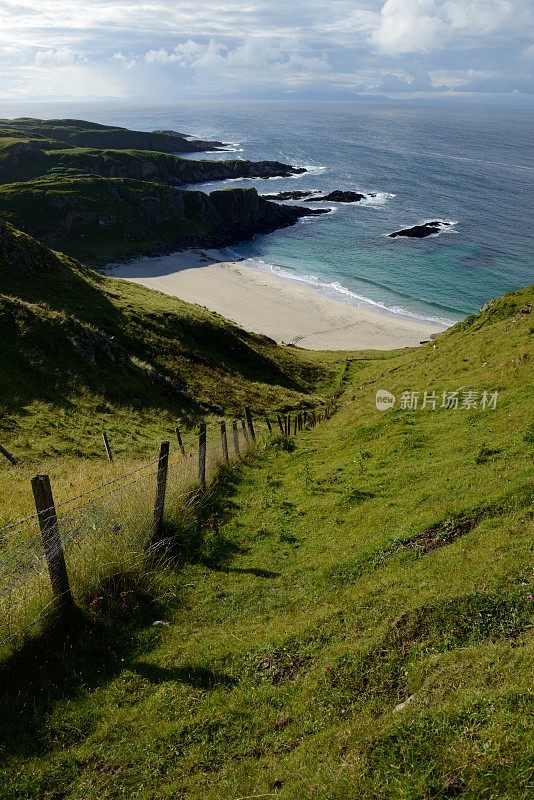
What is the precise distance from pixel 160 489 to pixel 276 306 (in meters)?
69.0

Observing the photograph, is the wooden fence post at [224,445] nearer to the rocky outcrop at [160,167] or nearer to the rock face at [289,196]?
the rocky outcrop at [160,167]

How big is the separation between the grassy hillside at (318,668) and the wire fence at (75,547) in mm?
666

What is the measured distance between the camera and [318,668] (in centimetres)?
885

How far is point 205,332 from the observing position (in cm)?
4703

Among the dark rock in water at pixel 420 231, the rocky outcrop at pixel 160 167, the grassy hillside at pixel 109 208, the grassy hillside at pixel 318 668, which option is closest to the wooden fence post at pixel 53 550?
the grassy hillside at pixel 318 668

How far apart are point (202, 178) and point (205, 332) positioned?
502 feet

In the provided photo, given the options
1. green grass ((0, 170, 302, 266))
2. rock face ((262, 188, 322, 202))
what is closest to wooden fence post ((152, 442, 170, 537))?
green grass ((0, 170, 302, 266))

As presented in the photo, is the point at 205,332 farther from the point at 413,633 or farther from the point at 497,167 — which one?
the point at 497,167

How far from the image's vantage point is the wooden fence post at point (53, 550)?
1000cm

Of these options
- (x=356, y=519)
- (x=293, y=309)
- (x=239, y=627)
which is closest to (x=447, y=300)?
(x=293, y=309)

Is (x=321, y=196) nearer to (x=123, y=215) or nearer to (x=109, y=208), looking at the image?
(x=123, y=215)

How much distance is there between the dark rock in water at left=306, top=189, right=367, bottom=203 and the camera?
15150 centimetres

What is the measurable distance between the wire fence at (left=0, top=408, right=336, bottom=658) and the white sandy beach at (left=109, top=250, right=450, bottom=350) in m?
54.5

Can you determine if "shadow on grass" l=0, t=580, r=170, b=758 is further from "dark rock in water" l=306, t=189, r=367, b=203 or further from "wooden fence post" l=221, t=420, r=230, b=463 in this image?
"dark rock in water" l=306, t=189, r=367, b=203
